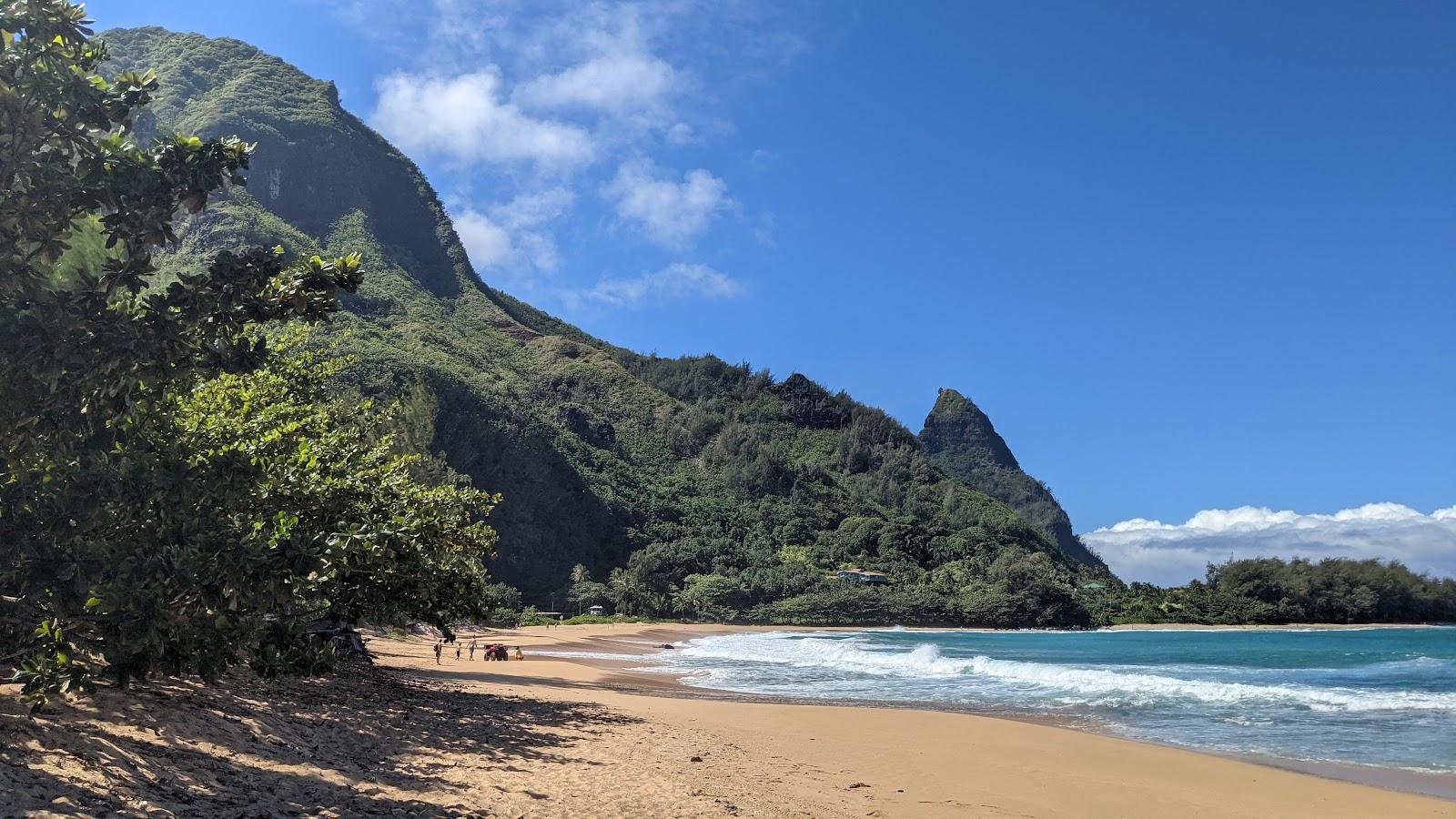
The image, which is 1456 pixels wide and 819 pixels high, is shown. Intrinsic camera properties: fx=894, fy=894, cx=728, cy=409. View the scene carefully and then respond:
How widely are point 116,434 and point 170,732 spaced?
3265 mm

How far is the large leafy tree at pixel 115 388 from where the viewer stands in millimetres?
5633

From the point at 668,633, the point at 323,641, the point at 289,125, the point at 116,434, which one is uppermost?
the point at 289,125

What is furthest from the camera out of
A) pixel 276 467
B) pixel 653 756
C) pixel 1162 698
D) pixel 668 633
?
pixel 668 633

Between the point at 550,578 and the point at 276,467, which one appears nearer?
the point at 276,467

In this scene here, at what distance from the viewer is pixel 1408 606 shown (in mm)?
114688

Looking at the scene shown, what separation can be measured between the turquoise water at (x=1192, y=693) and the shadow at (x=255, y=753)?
12.3m

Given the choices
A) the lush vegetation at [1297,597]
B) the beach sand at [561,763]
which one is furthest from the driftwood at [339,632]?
the lush vegetation at [1297,597]

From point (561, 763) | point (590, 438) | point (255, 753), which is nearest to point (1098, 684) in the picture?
point (561, 763)

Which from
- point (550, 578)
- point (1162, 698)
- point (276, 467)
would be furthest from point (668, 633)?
point (276, 467)

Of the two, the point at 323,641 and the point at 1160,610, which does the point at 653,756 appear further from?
the point at 1160,610

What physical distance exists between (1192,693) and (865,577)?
3466 inches

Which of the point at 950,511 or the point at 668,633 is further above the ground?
the point at 950,511

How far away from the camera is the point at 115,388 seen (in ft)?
19.1

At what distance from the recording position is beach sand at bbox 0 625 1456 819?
23.6 ft
